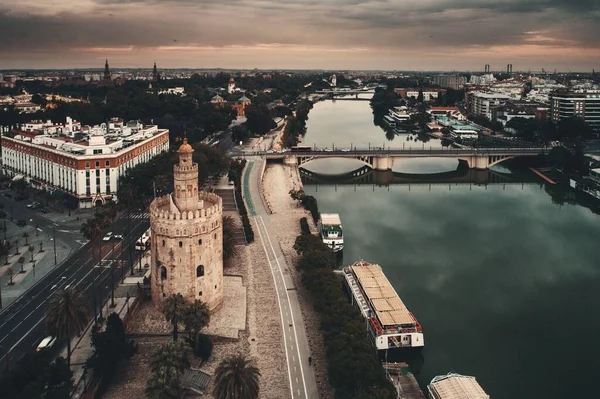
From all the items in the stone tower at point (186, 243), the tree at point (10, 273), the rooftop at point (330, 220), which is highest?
the stone tower at point (186, 243)

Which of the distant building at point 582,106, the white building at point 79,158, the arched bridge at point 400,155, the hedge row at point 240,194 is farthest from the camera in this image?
the distant building at point 582,106

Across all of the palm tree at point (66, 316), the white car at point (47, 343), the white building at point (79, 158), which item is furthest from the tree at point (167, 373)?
the white building at point (79, 158)

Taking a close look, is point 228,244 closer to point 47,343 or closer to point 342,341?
point 47,343

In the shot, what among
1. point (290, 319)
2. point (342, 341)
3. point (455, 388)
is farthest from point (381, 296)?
point (455, 388)

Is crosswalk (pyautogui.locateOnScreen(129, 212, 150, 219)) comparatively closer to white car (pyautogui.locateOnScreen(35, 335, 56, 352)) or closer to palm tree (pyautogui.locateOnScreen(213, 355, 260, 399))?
white car (pyautogui.locateOnScreen(35, 335, 56, 352))

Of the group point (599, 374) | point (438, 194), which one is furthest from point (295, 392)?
point (438, 194)

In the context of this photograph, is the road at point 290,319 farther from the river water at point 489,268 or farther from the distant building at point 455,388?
the river water at point 489,268

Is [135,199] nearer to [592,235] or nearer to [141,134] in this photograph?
[141,134]

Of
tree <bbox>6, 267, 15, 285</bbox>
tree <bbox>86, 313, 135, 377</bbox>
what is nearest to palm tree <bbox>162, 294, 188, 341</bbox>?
tree <bbox>86, 313, 135, 377</bbox>
